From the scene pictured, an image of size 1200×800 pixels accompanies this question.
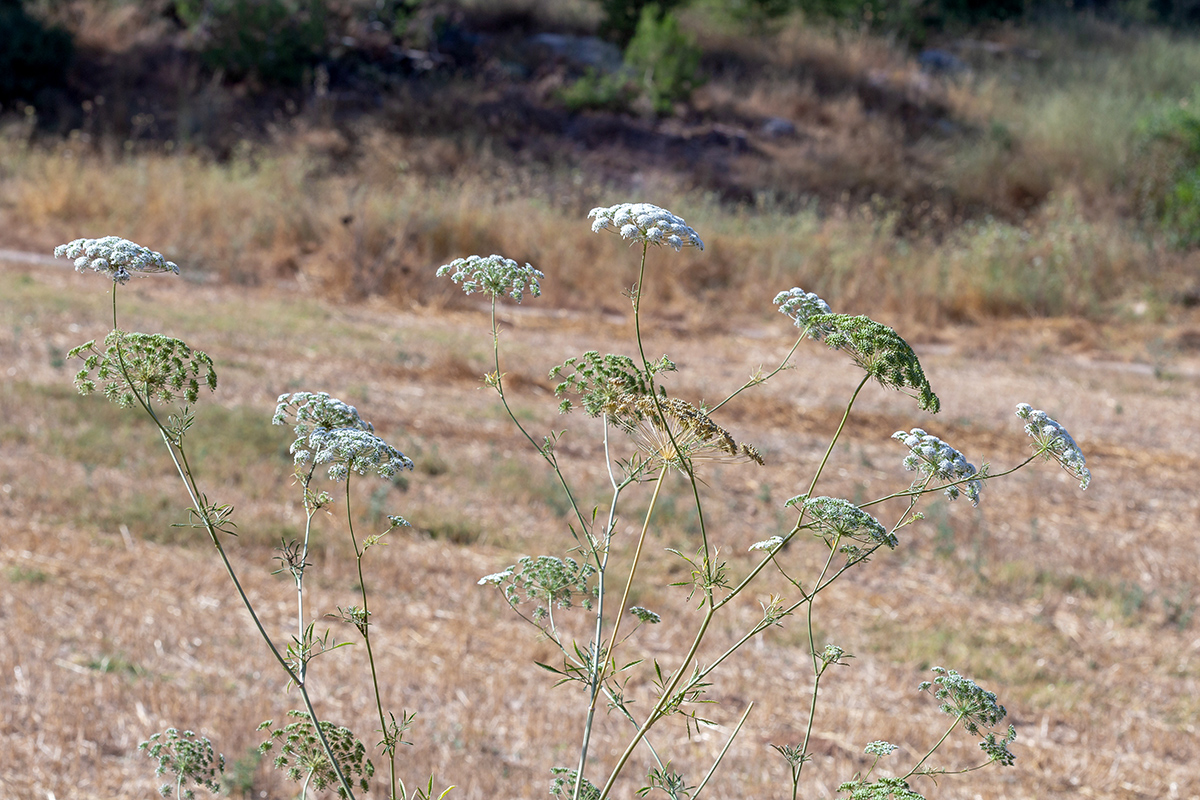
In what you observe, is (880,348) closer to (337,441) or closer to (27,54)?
(337,441)

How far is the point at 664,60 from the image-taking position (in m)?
21.2

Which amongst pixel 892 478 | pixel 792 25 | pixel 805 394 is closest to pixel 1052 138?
pixel 792 25

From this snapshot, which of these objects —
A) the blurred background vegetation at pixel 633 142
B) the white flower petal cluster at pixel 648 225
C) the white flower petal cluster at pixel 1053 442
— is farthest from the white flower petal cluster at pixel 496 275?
the blurred background vegetation at pixel 633 142

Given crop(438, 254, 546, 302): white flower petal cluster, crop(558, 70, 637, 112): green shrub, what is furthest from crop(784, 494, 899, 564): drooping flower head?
crop(558, 70, 637, 112): green shrub

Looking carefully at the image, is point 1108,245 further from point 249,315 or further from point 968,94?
point 249,315

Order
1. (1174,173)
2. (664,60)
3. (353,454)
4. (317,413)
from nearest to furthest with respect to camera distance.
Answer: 1. (353,454)
2. (317,413)
3. (1174,173)
4. (664,60)


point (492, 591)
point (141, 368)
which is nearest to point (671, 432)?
point (141, 368)

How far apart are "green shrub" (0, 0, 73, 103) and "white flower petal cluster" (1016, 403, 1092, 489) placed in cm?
2133

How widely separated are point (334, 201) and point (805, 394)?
25.3ft

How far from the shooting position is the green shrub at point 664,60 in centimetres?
2109

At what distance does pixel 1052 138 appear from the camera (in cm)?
1944

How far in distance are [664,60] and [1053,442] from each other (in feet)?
67.0

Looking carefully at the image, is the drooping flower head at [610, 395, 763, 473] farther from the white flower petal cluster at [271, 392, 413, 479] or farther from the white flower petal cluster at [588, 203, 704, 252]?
the white flower petal cluster at [271, 392, 413, 479]

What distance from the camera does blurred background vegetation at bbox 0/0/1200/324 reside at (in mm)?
14242
